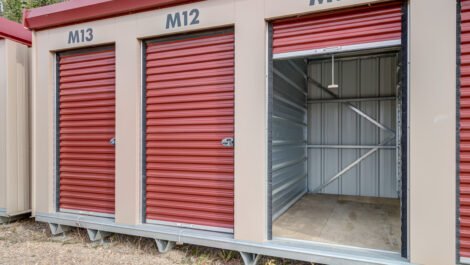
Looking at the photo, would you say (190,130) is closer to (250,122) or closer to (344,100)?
(250,122)

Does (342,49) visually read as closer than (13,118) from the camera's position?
Yes

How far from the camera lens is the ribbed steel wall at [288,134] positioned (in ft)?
14.3

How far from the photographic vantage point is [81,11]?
13.5ft

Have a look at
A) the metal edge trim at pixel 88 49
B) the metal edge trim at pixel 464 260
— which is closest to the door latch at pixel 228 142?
the metal edge trim at pixel 88 49

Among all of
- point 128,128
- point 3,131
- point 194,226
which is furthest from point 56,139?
point 194,226

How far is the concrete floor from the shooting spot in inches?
135

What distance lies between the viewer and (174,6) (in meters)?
3.69

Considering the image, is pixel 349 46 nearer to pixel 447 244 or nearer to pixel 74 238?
pixel 447 244

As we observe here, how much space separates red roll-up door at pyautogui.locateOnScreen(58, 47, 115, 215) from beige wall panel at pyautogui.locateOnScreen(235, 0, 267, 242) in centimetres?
199

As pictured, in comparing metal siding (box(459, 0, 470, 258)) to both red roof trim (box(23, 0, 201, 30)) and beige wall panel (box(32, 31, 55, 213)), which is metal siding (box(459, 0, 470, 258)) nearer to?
red roof trim (box(23, 0, 201, 30))

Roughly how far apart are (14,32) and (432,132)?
20.0ft

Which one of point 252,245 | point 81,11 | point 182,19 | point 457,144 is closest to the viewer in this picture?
point 457,144

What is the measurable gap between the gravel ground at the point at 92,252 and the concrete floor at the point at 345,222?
0.49 m

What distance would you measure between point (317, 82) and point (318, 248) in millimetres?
4060
